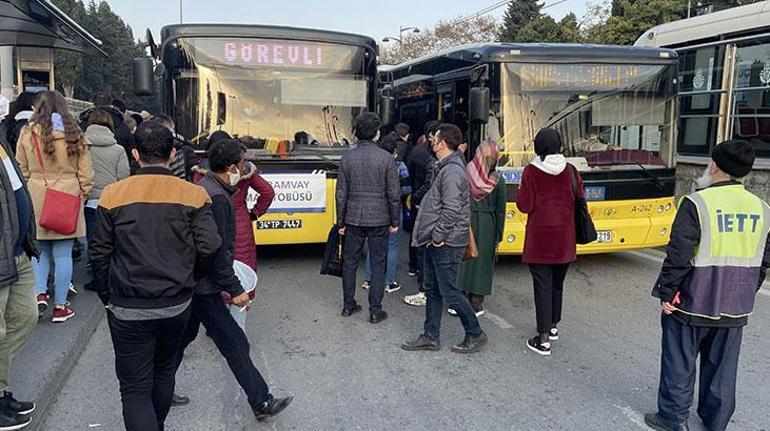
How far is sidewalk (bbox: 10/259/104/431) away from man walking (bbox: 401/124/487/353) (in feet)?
8.80

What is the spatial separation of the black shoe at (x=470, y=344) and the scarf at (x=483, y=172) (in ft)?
3.89

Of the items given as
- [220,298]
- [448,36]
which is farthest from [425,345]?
[448,36]

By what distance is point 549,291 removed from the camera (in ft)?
16.5

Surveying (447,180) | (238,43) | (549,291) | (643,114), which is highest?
(238,43)

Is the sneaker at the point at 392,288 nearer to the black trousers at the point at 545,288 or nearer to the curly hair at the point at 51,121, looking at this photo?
the black trousers at the point at 545,288

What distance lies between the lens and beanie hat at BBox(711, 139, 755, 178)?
344cm

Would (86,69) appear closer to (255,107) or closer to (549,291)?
(255,107)

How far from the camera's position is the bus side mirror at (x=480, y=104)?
6.85 metres

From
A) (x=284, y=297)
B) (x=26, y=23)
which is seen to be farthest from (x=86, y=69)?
(x=284, y=297)

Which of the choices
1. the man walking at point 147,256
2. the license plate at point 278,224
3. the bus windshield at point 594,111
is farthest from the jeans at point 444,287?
the license plate at point 278,224

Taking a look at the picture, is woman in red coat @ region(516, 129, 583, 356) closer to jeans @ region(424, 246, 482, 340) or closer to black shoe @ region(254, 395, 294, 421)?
jeans @ region(424, 246, 482, 340)

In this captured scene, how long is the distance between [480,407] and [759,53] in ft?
25.2

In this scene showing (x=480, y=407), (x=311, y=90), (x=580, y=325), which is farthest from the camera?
(x=311, y=90)

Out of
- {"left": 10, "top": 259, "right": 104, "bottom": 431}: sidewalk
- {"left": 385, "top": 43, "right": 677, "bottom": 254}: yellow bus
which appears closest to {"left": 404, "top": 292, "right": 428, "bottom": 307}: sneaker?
{"left": 385, "top": 43, "right": 677, "bottom": 254}: yellow bus
